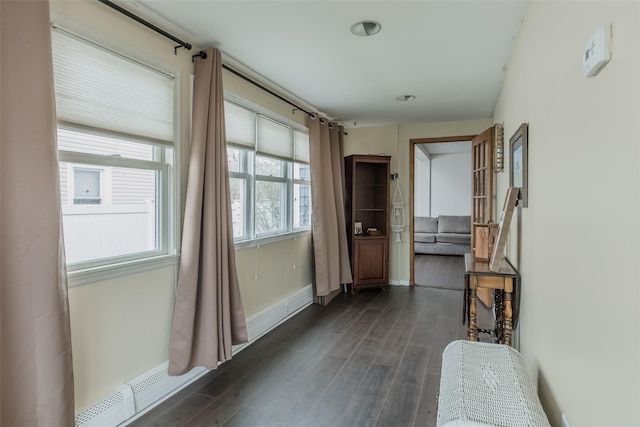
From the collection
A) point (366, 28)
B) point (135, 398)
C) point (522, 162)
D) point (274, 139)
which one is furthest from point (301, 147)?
point (135, 398)

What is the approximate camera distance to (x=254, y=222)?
3.28 m

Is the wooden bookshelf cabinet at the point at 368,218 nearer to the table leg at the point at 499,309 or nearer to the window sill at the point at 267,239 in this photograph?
the window sill at the point at 267,239

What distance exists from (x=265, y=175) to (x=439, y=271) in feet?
14.2

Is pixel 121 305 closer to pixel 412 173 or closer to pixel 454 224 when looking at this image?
pixel 412 173

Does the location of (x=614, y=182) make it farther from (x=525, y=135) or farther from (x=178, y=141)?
(x=178, y=141)

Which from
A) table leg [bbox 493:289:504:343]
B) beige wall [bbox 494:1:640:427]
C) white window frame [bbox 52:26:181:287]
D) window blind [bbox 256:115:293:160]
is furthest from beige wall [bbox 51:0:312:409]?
table leg [bbox 493:289:504:343]

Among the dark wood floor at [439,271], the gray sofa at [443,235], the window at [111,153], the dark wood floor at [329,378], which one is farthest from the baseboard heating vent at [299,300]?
the gray sofa at [443,235]

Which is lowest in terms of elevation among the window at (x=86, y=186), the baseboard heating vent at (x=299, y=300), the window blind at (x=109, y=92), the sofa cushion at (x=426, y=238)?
the baseboard heating vent at (x=299, y=300)

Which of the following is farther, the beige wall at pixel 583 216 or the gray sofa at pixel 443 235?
the gray sofa at pixel 443 235

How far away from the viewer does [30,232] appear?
4.71ft

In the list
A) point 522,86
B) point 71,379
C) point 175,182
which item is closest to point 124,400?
point 71,379

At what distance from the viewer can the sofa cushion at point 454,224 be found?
8.72 meters

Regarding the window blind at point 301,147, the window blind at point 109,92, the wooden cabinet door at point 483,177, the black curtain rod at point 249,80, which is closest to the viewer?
the window blind at point 109,92

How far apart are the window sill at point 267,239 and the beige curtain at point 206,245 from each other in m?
0.50
